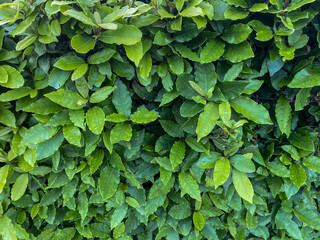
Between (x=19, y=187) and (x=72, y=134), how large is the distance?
2.15ft

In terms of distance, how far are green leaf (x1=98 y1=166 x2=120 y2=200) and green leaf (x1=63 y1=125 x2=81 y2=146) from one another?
1.10ft

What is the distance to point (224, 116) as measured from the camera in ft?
4.45

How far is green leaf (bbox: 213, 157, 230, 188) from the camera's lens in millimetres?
1426

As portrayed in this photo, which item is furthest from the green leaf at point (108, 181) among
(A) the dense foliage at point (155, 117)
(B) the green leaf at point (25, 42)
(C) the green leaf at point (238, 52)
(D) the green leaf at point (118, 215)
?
(C) the green leaf at point (238, 52)

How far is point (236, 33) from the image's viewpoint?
57.4 inches

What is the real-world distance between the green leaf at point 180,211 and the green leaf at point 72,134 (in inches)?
36.1

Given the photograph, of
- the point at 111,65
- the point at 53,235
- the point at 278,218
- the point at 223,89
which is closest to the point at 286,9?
the point at 223,89

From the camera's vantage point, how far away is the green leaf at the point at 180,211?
182 centimetres

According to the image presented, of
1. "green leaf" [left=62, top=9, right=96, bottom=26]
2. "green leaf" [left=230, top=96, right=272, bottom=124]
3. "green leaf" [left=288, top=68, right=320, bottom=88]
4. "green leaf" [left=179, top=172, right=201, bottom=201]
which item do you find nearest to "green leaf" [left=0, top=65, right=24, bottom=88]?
"green leaf" [left=62, top=9, right=96, bottom=26]

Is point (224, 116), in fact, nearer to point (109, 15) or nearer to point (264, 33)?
point (264, 33)

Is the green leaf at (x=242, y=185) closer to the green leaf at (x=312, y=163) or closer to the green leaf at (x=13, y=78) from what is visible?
the green leaf at (x=312, y=163)

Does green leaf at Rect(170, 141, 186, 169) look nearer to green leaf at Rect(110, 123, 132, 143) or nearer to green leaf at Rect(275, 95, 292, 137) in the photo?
green leaf at Rect(110, 123, 132, 143)

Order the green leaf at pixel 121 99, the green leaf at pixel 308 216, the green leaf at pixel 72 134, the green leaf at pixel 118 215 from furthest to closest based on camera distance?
the green leaf at pixel 308 216 → the green leaf at pixel 118 215 → the green leaf at pixel 121 99 → the green leaf at pixel 72 134

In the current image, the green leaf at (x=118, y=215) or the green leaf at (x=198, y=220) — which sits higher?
the green leaf at (x=118, y=215)
